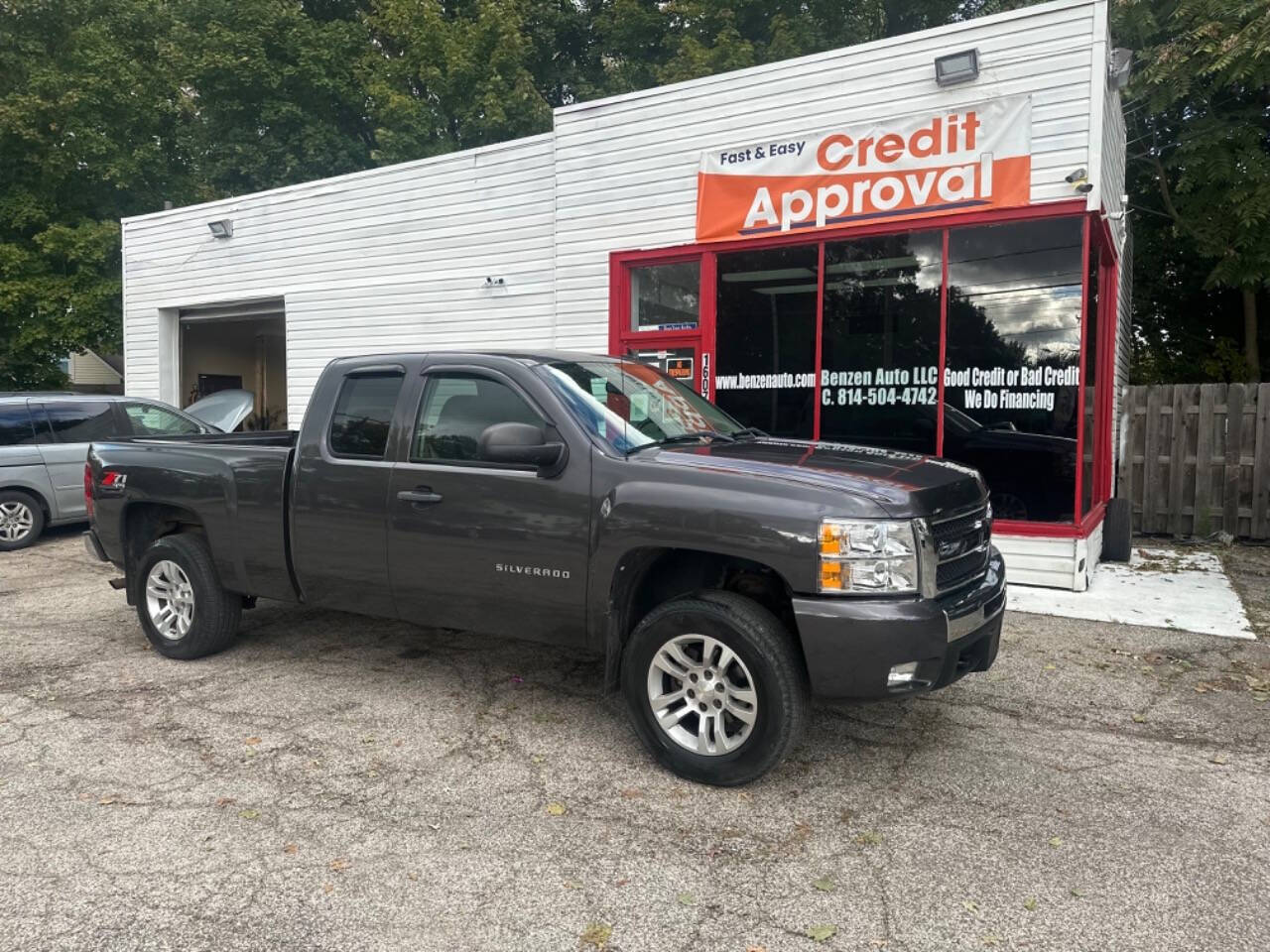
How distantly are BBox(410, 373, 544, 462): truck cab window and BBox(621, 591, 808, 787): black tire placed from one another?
4.03 ft

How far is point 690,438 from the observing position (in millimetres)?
4590

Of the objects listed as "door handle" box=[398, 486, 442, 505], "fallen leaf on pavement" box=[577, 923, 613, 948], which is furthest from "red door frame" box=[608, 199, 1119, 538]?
"fallen leaf on pavement" box=[577, 923, 613, 948]

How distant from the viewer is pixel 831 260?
8.65m

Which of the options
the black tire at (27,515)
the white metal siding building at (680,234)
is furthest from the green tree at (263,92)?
the black tire at (27,515)

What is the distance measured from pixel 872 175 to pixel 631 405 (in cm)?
503

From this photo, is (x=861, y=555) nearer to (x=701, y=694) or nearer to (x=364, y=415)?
(x=701, y=694)

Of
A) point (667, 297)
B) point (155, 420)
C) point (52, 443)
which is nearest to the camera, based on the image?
point (667, 297)

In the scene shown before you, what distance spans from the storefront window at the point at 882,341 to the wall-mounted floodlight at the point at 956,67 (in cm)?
133

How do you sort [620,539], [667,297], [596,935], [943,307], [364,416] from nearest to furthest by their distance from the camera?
1. [596,935]
2. [620,539]
3. [364,416]
4. [943,307]
5. [667,297]

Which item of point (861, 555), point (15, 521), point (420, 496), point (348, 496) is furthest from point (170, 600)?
point (15, 521)

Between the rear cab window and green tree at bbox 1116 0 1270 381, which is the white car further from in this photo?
green tree at bbox 1116 0 1270 381

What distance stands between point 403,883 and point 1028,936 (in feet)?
6.72

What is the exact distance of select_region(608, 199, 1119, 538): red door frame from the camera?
756 centimetres

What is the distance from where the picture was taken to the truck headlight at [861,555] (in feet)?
11.5
